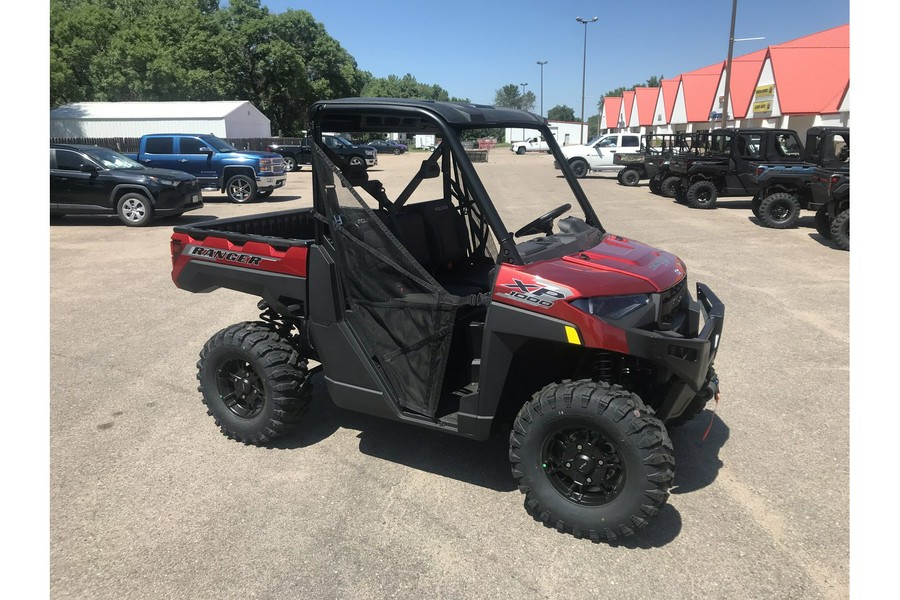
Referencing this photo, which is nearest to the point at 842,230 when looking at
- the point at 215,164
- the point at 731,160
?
the point at 731,160

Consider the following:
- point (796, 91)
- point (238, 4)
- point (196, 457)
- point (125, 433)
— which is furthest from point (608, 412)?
point (238, 4)

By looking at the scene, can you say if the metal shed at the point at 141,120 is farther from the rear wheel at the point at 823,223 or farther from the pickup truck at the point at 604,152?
the rear wheel at the point at 823,223

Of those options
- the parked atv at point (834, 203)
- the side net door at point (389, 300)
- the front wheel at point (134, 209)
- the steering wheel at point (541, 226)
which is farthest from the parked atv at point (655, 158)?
the side net door at point (389, 300)

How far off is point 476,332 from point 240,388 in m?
1.67

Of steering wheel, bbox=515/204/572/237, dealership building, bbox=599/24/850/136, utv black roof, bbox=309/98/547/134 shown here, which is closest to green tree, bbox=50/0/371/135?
dealership building, bbox=599/24/850/136

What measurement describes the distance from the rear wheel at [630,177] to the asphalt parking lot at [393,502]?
1738 centimetres

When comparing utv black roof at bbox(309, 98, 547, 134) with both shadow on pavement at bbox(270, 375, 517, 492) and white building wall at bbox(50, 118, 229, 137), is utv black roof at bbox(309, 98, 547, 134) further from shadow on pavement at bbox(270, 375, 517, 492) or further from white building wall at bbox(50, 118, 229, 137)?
white building wall at bbox(50, 118, 229, 137)

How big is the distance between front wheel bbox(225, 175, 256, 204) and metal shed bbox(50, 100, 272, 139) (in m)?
14.6

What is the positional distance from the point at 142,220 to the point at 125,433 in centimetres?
1016

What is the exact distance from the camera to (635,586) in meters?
2.69

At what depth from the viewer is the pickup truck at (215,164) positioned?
1655cm

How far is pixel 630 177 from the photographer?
22.3 metres

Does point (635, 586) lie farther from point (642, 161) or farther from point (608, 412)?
point (642, 161)

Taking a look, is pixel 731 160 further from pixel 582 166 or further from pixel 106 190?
pixel 106 190
